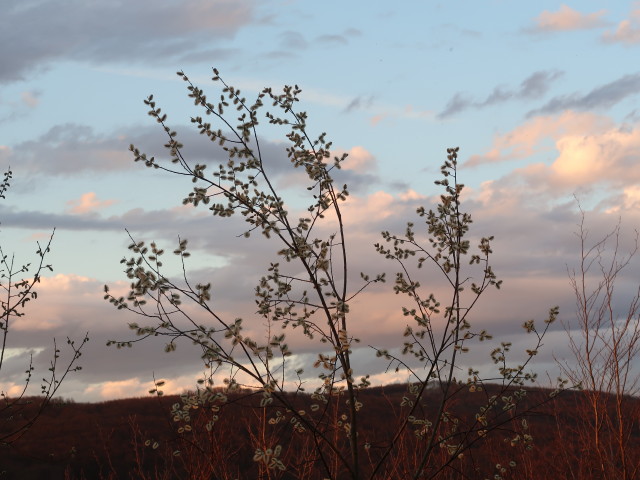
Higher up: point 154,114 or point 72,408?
point 154,114

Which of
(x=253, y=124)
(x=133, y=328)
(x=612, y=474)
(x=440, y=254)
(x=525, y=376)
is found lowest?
(x=612, y=474)

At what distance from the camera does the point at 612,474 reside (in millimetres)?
8375

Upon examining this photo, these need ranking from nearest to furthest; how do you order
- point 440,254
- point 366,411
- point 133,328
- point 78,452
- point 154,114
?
point 133,328 → point 154,114 → point 440,254 → point 78,452 → point 366,411

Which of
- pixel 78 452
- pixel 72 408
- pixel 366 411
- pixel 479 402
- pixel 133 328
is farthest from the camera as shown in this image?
pixel 479 402

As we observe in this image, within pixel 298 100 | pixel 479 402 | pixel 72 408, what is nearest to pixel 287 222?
pixel 298 100

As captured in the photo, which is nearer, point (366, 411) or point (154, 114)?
point (154, 114)

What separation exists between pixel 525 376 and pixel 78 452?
53.5 ft

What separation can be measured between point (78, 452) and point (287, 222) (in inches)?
633

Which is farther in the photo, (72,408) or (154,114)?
(72,408)

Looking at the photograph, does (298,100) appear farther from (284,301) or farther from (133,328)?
(133,328)

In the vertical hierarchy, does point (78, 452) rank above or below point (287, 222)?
below

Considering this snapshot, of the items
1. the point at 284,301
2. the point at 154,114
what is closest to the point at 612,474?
the point at 284,301

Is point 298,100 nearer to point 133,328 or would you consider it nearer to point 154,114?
point 154,114

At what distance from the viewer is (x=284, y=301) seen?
5.48 metres
